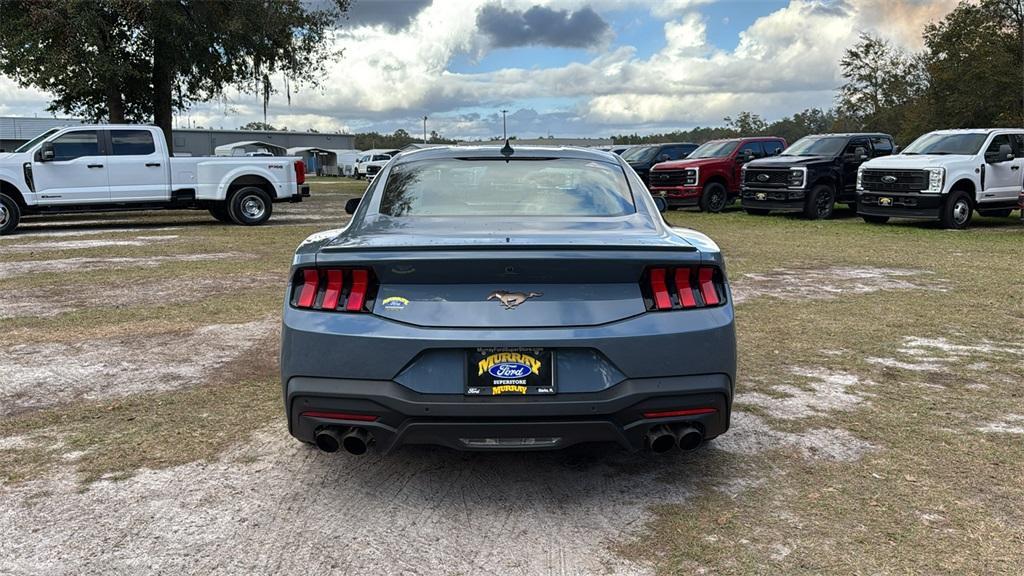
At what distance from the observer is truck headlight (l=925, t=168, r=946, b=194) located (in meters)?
15.7

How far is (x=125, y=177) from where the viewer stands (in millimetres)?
16625

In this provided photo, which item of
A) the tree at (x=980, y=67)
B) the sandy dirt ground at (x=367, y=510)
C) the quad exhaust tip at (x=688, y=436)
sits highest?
the tree at (x=980, y=67)

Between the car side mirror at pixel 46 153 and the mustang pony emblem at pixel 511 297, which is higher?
the car side mirror at pixel 46 153

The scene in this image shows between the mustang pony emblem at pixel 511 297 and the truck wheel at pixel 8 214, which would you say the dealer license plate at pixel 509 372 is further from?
the truck wheel at pixel 8 214

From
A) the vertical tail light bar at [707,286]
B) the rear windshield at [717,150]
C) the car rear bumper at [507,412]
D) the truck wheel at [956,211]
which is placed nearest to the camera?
the car rear bumper at [507,412]

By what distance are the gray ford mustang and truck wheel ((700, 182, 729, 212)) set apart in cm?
1899

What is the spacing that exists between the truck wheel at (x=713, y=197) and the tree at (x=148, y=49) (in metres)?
13.2

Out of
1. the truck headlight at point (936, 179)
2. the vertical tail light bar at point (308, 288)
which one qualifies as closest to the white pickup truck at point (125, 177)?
the truck headlight at point (936, 179)

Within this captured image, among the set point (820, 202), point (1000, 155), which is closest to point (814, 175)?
point (820, 202)

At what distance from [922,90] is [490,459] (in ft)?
197

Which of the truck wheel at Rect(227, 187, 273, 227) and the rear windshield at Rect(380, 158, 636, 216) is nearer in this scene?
the rear windshield at Rect(380, 158, 636, 216)

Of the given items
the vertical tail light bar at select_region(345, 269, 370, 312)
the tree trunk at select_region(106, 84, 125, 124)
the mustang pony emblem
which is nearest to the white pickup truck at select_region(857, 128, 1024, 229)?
the mustang pony emblem

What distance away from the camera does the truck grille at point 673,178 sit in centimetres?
2194

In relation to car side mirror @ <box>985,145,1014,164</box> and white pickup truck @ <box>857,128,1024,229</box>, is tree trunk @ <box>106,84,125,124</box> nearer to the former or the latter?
white pickup truck @ <box>857,128,1024,229</box>
